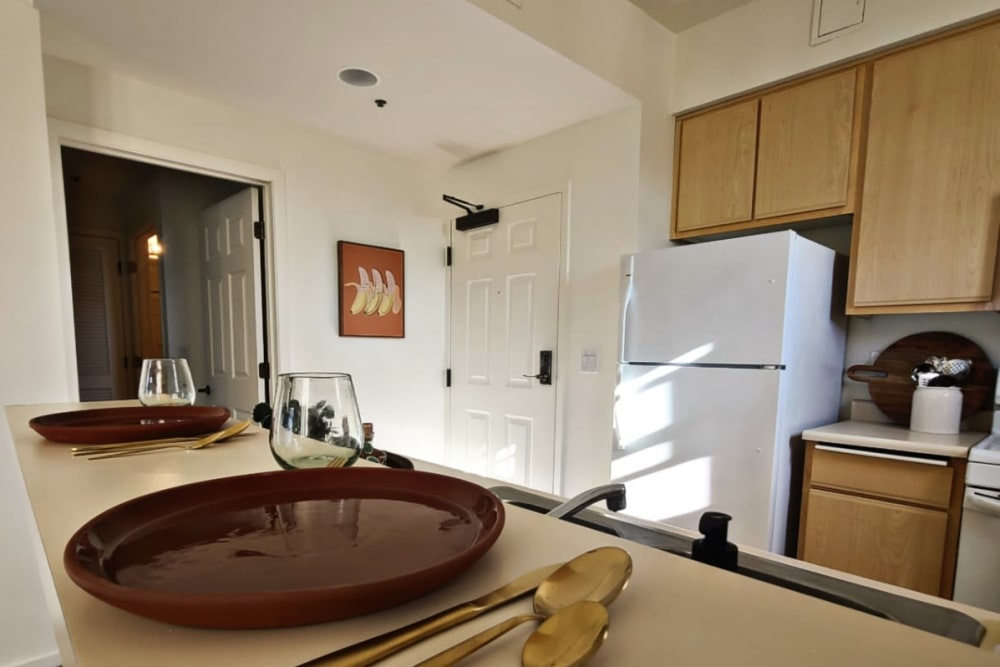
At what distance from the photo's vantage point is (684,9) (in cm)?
217

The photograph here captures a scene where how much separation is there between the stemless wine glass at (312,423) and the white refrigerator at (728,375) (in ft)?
5.36

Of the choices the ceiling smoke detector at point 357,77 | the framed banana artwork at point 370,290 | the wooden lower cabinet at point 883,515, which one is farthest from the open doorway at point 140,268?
the wooden lower cabinet at point 883,515

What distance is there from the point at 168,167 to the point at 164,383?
5.17 feet

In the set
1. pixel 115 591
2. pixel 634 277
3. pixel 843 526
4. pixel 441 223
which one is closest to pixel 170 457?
pixel 115 591

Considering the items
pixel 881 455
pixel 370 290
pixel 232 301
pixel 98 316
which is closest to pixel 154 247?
pixel 98 316

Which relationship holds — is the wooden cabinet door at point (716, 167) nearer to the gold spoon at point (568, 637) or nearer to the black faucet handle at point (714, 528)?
the black faucet handle at point (714, 528)

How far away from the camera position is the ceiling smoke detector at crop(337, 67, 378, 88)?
196 centimetres

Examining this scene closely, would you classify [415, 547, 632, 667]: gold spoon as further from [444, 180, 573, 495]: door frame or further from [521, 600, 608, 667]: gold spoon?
[444, 180, 573, 495]: door frame

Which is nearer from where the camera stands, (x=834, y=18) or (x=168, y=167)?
(x=834, y=18)

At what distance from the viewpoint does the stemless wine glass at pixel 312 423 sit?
24.3 inches

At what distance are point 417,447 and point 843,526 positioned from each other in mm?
2292

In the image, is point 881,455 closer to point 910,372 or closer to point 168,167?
point 910,372

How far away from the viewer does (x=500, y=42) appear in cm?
174

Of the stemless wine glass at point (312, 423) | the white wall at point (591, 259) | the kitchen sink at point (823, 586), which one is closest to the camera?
the kitchen sink at point (823, 586)
